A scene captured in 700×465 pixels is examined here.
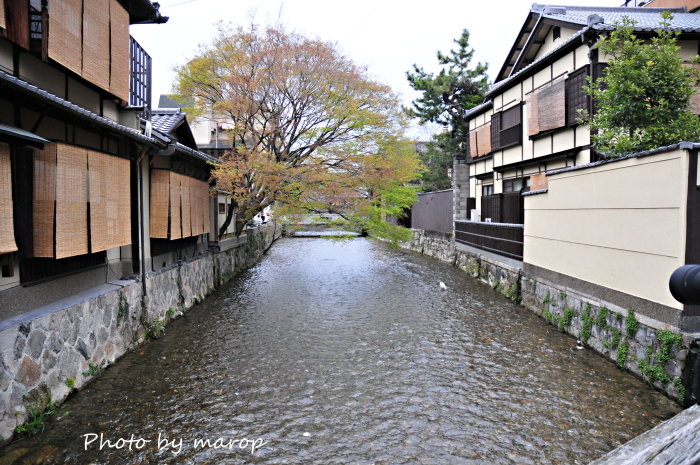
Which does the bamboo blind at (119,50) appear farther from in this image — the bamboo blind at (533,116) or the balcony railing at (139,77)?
the bamboo blind at (533,116)

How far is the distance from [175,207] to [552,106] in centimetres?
1334

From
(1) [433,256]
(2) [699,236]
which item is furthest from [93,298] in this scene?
(1) [433,256]

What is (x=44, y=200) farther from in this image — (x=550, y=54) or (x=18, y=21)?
(x=550, y=54)

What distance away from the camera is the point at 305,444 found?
5629 mm

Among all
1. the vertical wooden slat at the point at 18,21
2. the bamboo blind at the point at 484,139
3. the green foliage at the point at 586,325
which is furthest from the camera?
the bamboo blind at the point at 484,139

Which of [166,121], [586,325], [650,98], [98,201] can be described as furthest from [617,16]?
[98,201]

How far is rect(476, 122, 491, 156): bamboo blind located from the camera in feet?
70.5

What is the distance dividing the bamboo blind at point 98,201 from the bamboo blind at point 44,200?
912 mm

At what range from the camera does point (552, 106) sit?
50.3 ft

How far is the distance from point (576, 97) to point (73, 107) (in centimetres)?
1441

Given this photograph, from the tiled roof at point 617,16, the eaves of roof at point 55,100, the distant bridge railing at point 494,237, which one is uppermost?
the tiled roof at point 617,16

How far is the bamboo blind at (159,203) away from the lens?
36.6 ft

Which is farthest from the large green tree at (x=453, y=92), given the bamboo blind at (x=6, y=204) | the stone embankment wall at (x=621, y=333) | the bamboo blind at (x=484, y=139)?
the bamboo blind at (x=6, y=204)

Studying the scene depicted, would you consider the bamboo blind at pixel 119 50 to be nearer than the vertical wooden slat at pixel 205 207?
Yes
